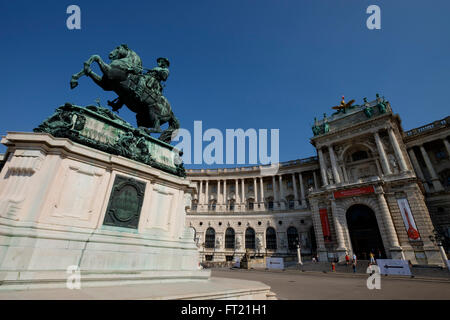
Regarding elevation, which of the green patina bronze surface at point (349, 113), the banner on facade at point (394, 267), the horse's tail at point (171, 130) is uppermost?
the green patina bronze surface at point (349, 113)

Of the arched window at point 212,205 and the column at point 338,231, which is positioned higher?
the arched window at point 212,205

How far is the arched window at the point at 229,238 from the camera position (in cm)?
3995

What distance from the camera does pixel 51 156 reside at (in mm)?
4707

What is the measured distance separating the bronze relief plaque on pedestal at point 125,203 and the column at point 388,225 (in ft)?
97.5

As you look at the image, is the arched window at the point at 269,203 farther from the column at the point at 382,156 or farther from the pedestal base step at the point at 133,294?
the pedestal base step at the point at 133,294

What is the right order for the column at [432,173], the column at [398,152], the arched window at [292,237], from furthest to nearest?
1. the arched window at [292,237]
2. the column at [432,173]
3. the column at [398,152]

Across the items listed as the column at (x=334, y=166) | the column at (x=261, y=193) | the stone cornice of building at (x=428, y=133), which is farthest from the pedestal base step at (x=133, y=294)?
the stone cornice of building at (x=428, y=133)

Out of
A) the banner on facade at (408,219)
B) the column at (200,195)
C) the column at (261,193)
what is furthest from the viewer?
the column at (200,195)

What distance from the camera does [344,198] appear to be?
2953cm

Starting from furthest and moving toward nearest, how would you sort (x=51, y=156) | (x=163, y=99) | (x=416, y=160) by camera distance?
(x=416, y=160), (x=163, y=99), (x=51, y=156)

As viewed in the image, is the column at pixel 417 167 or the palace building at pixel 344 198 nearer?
the palace building at pixel 344 198
